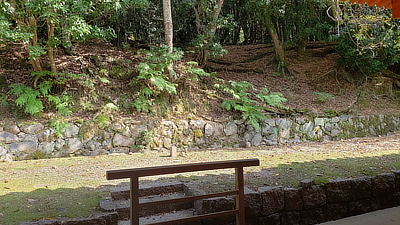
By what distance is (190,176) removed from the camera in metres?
4.59

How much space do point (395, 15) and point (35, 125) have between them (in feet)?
25.0

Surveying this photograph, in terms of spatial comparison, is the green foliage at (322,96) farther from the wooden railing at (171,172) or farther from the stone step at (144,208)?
the wooden railing at (171,172)

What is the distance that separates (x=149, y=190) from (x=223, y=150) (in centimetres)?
390

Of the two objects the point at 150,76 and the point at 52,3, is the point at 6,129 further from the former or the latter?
the point at 150,76

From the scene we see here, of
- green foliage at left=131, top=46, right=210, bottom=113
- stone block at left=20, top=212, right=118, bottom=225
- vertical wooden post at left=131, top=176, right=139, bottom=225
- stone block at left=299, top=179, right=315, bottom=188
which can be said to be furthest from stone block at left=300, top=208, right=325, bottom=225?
green foliage at left=131, top=46, right=210, bottom=113

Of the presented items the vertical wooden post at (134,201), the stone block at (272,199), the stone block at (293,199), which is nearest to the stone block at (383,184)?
the stone block at (293,199)

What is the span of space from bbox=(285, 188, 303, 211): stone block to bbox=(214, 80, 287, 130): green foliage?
4.44 metres

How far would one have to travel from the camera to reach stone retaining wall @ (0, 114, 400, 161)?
6.36 metres

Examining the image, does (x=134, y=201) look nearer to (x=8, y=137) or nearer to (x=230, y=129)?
(x=8, y=137)

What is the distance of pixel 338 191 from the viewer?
382 centimetres

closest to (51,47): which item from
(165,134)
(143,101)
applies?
(143,101)

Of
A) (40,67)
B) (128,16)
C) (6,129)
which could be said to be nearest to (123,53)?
(128,16)

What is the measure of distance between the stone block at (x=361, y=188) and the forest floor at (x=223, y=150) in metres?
0.25

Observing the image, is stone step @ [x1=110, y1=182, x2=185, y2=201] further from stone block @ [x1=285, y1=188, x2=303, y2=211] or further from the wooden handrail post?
stone block @ [x1=285, y1=188, x2=303, y2=211]
